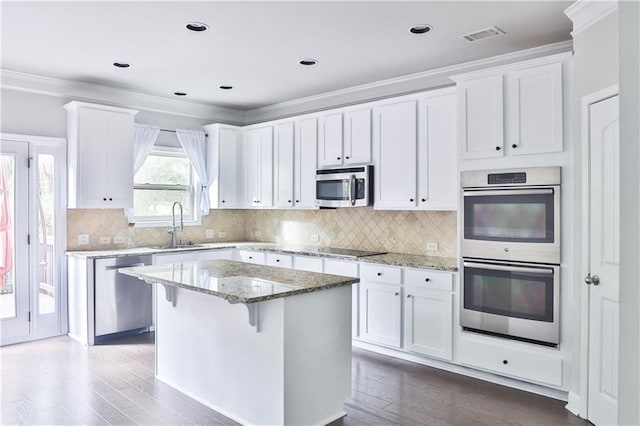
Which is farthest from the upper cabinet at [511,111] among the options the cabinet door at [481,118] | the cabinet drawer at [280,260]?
the cabinet drawer at [280,260]

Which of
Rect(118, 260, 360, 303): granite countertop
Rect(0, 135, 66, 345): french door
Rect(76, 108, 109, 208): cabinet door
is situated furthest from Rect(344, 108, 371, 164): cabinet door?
Rect(0, 135, 66, 345): french door

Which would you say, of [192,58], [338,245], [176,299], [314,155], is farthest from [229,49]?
[338,245]

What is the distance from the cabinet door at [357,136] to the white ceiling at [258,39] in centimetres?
41

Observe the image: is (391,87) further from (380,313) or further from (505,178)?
(380,313)

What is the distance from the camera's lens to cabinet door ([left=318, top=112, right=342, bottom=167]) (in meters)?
5.07

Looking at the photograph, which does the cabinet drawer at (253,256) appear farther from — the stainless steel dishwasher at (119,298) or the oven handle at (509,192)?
the oven handle at (509,192)

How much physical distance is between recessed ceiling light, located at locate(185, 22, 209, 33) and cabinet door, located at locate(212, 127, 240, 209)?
2600 millimetres

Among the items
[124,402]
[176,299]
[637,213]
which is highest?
[637,213]

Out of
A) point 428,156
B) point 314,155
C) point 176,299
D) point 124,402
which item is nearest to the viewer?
point 124,402

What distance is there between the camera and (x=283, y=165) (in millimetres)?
5707

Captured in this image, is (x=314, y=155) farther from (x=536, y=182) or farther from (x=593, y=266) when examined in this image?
(x=593, y=266)

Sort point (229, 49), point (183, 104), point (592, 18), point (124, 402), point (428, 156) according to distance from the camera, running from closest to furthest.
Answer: point (592, 18), point (124, 402), point (229, 49), point (428, 156), point (183, 104)

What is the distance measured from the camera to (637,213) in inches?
26.4

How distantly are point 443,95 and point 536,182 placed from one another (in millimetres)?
1229
